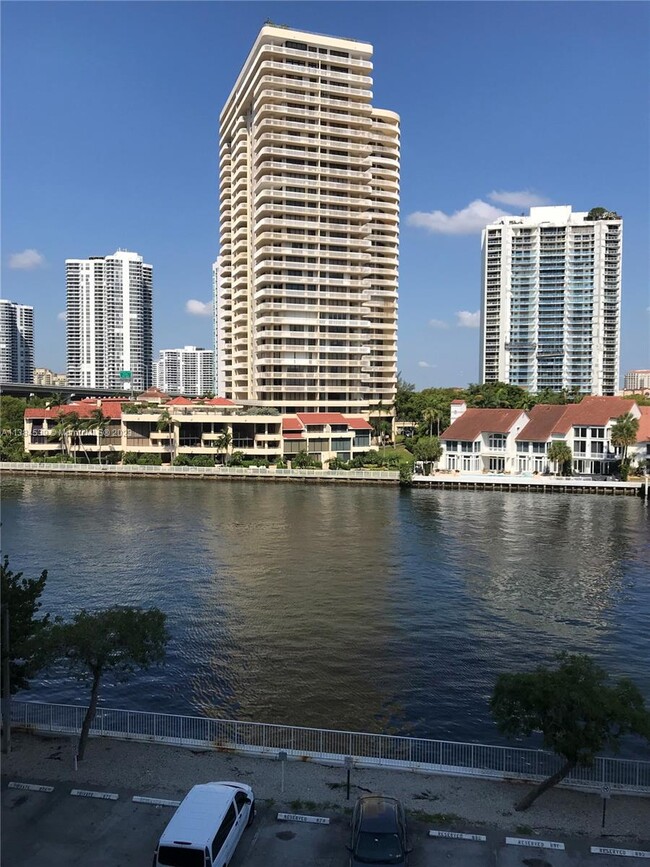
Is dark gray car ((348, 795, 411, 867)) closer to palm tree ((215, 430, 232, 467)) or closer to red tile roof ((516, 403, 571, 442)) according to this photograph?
red tile roof ((516, 403, 571, 442))

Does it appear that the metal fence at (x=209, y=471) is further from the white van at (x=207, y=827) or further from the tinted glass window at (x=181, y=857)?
the tinted glass window at (x=181, y=857)

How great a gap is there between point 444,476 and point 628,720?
66234 millimetres

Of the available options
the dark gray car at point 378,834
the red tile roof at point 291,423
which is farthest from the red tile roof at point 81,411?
the dark gray car at point 378,834

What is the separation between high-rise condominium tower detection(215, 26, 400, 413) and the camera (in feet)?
342

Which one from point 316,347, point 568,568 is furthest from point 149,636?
point 316,347

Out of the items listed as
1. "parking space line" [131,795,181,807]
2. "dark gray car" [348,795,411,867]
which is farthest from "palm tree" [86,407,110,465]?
"dark gray car" [348,795,411,867]

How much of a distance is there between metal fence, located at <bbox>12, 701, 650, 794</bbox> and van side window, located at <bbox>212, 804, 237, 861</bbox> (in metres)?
4.10

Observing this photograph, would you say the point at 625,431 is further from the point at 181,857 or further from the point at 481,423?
the point at 181,857

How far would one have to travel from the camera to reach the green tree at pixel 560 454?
261 feet

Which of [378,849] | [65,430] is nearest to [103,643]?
[378,849]

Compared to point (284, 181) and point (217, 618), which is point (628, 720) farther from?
point (284, 181)

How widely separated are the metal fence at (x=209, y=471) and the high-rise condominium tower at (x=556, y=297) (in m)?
97.9

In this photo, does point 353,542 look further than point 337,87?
No

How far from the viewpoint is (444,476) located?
3179 inches
